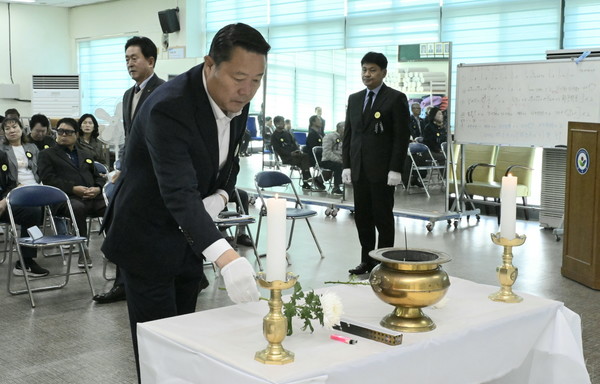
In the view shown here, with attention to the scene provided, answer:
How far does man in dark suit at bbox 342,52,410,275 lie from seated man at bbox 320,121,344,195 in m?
3.67

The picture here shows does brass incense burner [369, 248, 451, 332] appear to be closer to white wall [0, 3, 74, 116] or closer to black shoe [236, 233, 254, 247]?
black shoe [236, 233, 254, 247]

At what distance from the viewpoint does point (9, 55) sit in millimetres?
14523

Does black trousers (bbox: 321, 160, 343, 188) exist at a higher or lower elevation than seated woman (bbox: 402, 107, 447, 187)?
lower

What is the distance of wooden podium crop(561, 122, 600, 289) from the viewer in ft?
17.0

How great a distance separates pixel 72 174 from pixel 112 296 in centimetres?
168

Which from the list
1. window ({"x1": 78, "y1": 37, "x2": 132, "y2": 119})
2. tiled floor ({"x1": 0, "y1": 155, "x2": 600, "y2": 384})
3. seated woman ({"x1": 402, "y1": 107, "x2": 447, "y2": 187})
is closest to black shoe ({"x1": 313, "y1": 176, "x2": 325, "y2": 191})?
tiled floor ({"x1": 0, "y1": 155, "x2": 600, "y2": 384})

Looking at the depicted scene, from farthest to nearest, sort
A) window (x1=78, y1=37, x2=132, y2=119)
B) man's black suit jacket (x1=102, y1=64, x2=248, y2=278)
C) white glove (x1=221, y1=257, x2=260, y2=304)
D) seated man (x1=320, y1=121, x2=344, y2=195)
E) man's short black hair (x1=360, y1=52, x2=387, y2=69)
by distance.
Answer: window (x1=78, y1=37, x2=132, y2=119) < seated man (x1=320, y1=121, x2=344, y2=195) < man's short black hair (x1=360, y1=52, x2=387, y2=69) < man's black suit jacket (x1=102, y1=64, x2=248, y2=278) < white glove (x1=221, y1=257, x2=260, y2=304)

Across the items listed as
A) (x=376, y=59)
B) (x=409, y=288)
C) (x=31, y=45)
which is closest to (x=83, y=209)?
(x=376, y=59)

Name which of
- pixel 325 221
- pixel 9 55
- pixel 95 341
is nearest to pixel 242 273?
pixel 95 341

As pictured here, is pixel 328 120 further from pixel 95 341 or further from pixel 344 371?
pixel 344 371

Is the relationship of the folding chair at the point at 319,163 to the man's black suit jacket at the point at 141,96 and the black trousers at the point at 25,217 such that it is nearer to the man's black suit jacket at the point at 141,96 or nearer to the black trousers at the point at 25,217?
the black trousers at the point at 25,217

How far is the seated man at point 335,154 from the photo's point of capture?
923 cm

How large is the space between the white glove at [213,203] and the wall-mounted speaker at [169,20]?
11.4m

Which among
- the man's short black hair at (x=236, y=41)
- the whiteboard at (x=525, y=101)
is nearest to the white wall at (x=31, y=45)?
the whiteboard at (x=525, y=101)
